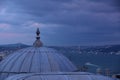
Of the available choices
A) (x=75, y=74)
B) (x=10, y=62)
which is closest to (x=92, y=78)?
(x=75, y=74)

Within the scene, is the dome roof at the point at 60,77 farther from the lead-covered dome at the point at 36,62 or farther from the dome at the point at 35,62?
the lead-covered dome at the point at 36,62

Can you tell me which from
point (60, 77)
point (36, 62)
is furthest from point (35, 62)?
point (60, 77)

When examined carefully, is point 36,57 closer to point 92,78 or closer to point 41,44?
point 41,44

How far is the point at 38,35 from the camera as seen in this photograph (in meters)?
26.4

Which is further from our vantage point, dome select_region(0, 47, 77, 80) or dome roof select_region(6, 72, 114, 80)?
dome select_region(0, 47, 77, 80)

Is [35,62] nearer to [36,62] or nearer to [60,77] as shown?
[36,62]

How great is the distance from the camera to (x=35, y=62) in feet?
78.2

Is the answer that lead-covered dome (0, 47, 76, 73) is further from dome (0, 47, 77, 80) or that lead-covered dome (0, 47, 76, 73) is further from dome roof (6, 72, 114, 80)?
dome roof (6, 72, 114, 80)

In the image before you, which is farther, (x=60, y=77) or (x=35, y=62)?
(x=35, y=62)

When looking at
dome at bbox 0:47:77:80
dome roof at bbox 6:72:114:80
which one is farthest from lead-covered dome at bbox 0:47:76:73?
dome roof at bbox 6:72:114:80

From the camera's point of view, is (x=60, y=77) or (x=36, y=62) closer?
(x=60, y=77)

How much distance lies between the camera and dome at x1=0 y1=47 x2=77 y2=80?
77.2 feet

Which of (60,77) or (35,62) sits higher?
(35,62)

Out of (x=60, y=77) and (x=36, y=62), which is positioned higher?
(x=36, y=62)
